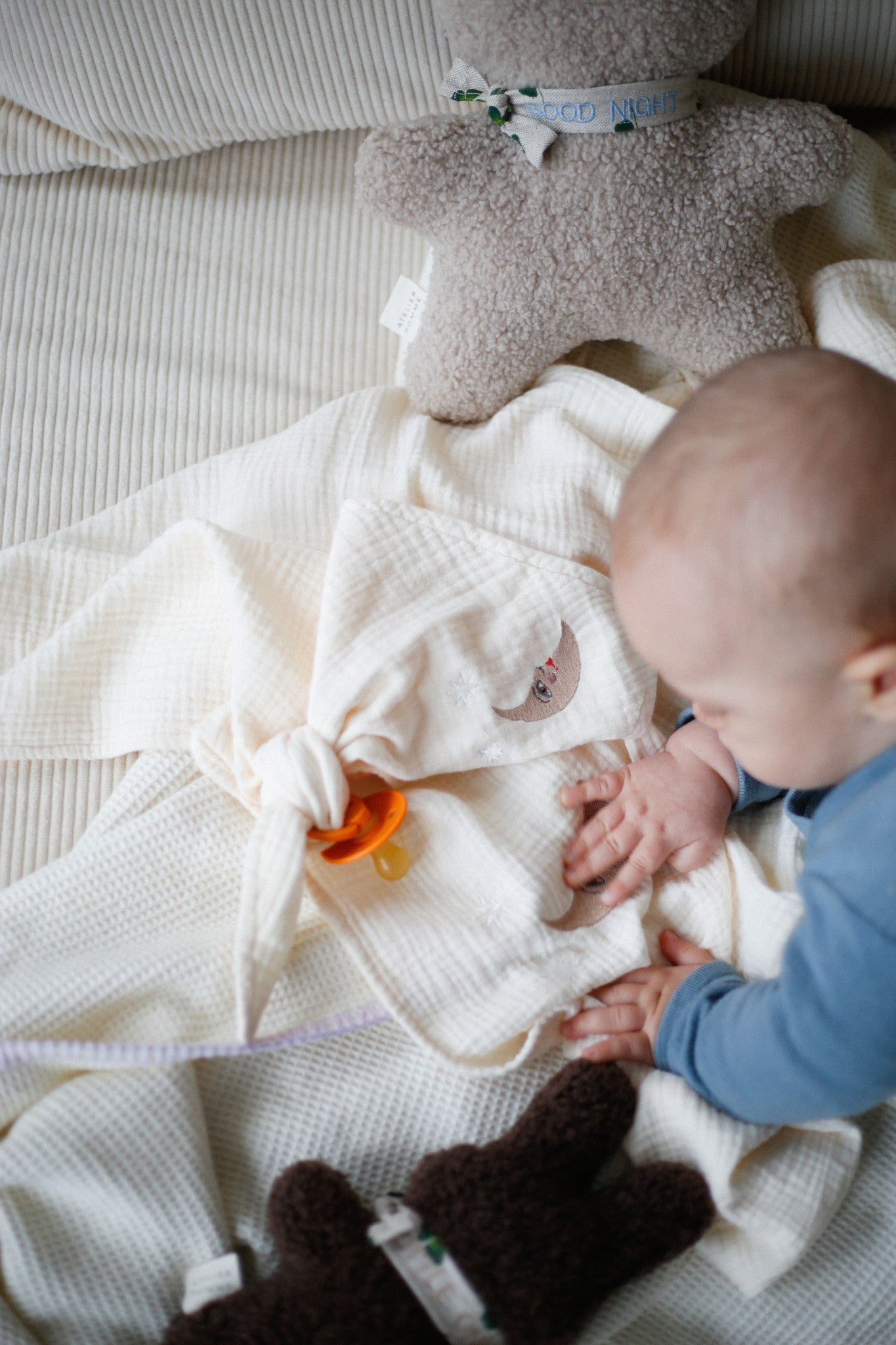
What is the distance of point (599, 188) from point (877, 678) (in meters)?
0.50

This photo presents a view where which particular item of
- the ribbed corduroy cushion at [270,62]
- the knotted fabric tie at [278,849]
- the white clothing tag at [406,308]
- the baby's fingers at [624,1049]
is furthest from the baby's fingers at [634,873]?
the ribbed corduroy cushion at [270,62]

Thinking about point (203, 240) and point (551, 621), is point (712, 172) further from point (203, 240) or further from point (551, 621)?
point (203, 240)

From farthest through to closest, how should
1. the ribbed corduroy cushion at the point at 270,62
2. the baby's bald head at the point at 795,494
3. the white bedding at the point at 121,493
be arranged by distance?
1. the ribbed corduroy cushion at the point at 270,62
2. the white bedding at the point at 121,493
3. the baby's bald head at the point at 795,494

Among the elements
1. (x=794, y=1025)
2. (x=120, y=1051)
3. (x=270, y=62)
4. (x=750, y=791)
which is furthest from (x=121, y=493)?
(x=794, y=1025)

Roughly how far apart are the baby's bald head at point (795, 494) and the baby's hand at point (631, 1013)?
0.34 metres

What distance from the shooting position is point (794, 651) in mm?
599

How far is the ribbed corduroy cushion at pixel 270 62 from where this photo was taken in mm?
959

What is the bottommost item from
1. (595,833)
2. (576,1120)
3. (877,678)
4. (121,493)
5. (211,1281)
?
(211,1281)

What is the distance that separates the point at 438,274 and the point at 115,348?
0.37 m

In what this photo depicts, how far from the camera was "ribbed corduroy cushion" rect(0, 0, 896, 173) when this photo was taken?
0.96m

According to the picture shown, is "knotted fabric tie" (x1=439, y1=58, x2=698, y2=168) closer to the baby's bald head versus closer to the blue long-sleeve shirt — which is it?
the baby's bald head

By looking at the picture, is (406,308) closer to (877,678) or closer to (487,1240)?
(877,678)

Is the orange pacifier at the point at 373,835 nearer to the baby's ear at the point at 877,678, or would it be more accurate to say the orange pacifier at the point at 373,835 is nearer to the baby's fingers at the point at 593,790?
the baby's fingers at the point at 593,790

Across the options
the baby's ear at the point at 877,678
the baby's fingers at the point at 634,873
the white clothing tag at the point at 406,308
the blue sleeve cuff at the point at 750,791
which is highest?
the white clothing tag at the point at 406,308
